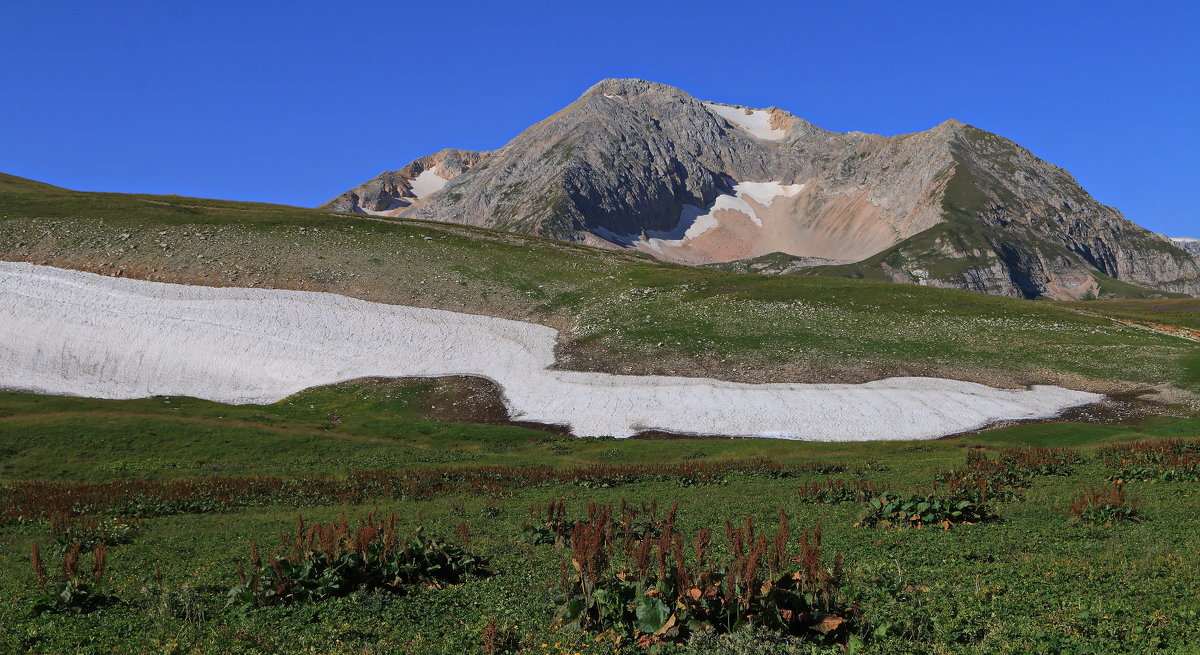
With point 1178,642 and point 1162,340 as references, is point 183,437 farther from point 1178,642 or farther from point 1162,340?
point 1162,340

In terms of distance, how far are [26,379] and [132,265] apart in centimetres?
2509

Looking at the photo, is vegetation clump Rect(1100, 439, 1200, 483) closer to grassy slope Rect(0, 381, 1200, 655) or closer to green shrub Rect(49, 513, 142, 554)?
grassy slope Rect(0, 381, 1200, 655)

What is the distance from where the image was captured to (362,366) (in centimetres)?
6638

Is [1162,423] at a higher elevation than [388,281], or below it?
below

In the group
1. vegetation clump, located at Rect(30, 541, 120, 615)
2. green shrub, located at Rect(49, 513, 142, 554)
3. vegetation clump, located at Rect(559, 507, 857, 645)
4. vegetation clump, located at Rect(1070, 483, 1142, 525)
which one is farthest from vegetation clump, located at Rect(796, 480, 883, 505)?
green shrub, located at Rect(49, 513, 142, 554)

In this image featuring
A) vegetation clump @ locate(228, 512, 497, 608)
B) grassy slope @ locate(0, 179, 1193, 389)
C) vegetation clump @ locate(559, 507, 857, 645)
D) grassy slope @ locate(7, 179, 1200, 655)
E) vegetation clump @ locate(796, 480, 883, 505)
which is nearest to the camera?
vegetation clump @ locate(559, 507, 857, 645)

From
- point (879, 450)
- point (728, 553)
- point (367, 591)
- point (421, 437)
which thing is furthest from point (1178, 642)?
point (421, 437)

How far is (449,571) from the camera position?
16.9m

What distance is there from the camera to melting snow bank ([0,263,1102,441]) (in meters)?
54.4

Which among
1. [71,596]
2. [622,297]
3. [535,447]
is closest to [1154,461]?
[535,447]

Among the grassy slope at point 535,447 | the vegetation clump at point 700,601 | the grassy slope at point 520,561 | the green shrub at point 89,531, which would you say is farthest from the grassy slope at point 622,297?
the vegetation clump at point 700,601

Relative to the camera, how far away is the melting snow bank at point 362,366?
54.4 meters

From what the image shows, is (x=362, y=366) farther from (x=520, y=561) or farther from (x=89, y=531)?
(x=520, y=561)

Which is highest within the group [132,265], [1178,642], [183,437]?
[132,265]
